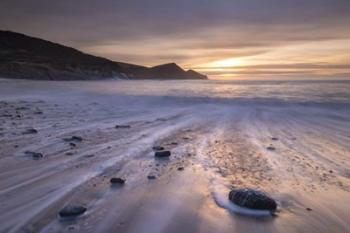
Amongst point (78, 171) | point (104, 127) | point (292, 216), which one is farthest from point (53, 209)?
point (104, 127)

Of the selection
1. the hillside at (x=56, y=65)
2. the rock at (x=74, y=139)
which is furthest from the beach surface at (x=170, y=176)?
the hillside at (x=56, y=65)

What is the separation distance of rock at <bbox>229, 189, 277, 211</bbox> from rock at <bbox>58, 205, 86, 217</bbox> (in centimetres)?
168

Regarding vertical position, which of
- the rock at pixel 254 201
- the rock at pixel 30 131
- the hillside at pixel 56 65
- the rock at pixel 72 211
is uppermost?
the rock at pixel 254 201

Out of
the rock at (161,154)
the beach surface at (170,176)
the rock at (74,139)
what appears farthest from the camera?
the rock at (74,139)

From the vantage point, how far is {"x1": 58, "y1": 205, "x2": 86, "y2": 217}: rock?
369cm

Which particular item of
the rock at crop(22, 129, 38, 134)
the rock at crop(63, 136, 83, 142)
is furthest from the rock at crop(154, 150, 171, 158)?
the rock at crop(22, 129, 38, 134)

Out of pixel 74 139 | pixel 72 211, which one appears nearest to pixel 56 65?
pixel 74 139

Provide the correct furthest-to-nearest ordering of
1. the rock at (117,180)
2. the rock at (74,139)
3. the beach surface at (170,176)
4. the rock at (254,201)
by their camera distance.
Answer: the rock at (74,139) → the rock at (117,180) → the rock at (254,201) → the beach surface at (170,176)

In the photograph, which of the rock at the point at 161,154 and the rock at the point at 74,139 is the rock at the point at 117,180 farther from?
the rock at the point at 74,139

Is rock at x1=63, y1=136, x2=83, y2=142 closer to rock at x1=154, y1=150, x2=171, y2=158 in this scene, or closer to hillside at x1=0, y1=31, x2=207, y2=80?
rock at x1=154, y1=150, x2=171, y2=158

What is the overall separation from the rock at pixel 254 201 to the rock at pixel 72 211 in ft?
5.51

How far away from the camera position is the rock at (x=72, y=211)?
12.1ft

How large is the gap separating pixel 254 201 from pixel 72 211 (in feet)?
6.32

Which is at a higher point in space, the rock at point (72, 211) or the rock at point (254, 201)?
the rock at point (254, 201)
